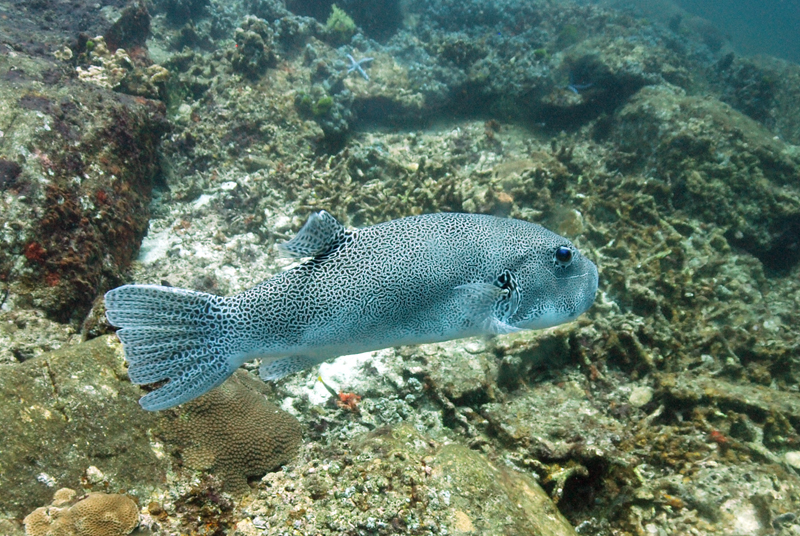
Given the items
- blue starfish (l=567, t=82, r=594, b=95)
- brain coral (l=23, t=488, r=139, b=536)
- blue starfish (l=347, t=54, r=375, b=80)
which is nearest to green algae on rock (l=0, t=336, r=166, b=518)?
brain coral (l=23, t=488, r=139, b=536)

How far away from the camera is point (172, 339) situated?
2801mm

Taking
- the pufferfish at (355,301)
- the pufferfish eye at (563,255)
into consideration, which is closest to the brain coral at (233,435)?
the pufferfish at (355,301)

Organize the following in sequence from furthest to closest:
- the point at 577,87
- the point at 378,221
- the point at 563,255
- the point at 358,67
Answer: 1. the point at 358,67
2. the point at 577,87
3. the point at 378,221
4. the point at 563,255

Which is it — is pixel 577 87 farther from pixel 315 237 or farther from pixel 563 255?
pixel 315 237

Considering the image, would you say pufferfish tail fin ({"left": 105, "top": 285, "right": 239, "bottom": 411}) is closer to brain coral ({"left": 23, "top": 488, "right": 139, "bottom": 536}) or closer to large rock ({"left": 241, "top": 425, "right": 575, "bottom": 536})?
brain coral ({"left": 23, "top": 488, "right": 139, "bottom": 536})

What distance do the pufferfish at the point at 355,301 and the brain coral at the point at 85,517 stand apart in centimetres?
83

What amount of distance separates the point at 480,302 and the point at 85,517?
314 centimetres

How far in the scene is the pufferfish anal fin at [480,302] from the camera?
3078 mm

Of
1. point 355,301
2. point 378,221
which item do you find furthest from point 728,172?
point 355,301

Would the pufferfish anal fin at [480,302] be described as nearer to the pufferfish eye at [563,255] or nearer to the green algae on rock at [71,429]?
the pufferfish eye at [563,255]

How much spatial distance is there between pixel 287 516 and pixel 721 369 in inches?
209

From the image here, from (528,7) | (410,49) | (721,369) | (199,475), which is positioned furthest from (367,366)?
(528,7)

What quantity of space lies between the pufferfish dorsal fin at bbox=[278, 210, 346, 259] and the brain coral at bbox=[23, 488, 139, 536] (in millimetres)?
2144

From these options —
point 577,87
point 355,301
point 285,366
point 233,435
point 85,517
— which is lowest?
point 233,435
